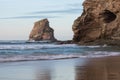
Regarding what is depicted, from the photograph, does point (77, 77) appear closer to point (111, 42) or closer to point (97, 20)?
point (111, 42)

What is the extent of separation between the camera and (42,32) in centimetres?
12062

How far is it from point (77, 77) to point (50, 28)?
10883 cm

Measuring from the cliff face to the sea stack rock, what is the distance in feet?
143

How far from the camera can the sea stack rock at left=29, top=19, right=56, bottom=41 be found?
116 m

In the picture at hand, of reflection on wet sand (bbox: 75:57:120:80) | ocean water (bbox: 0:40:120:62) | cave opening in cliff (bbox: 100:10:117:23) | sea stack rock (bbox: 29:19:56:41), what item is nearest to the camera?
reflection on wet sand (bbox: 75:57:120:80)

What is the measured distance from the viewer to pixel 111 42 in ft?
189

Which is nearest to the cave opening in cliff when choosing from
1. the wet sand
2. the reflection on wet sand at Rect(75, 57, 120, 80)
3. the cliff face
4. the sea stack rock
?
the cliff face

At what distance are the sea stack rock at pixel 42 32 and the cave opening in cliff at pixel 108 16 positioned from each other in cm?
4615

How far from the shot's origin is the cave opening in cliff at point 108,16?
68.0 metres

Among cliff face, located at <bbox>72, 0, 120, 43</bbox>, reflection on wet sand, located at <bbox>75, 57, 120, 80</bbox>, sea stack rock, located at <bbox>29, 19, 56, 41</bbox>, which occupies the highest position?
reflection on wet sand, located at <bbox>75, 57, 120, 80</bbox>

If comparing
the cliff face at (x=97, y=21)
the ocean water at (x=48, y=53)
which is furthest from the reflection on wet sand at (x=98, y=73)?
the cliff face at (x=97, y=21)

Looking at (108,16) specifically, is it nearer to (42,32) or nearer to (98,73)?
(42,32)

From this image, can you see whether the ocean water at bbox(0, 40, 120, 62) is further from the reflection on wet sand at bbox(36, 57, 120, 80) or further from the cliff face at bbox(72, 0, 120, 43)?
the cliff face at bbox(72, 0, 120, 43)

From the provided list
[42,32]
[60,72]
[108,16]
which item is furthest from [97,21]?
[60,72]
